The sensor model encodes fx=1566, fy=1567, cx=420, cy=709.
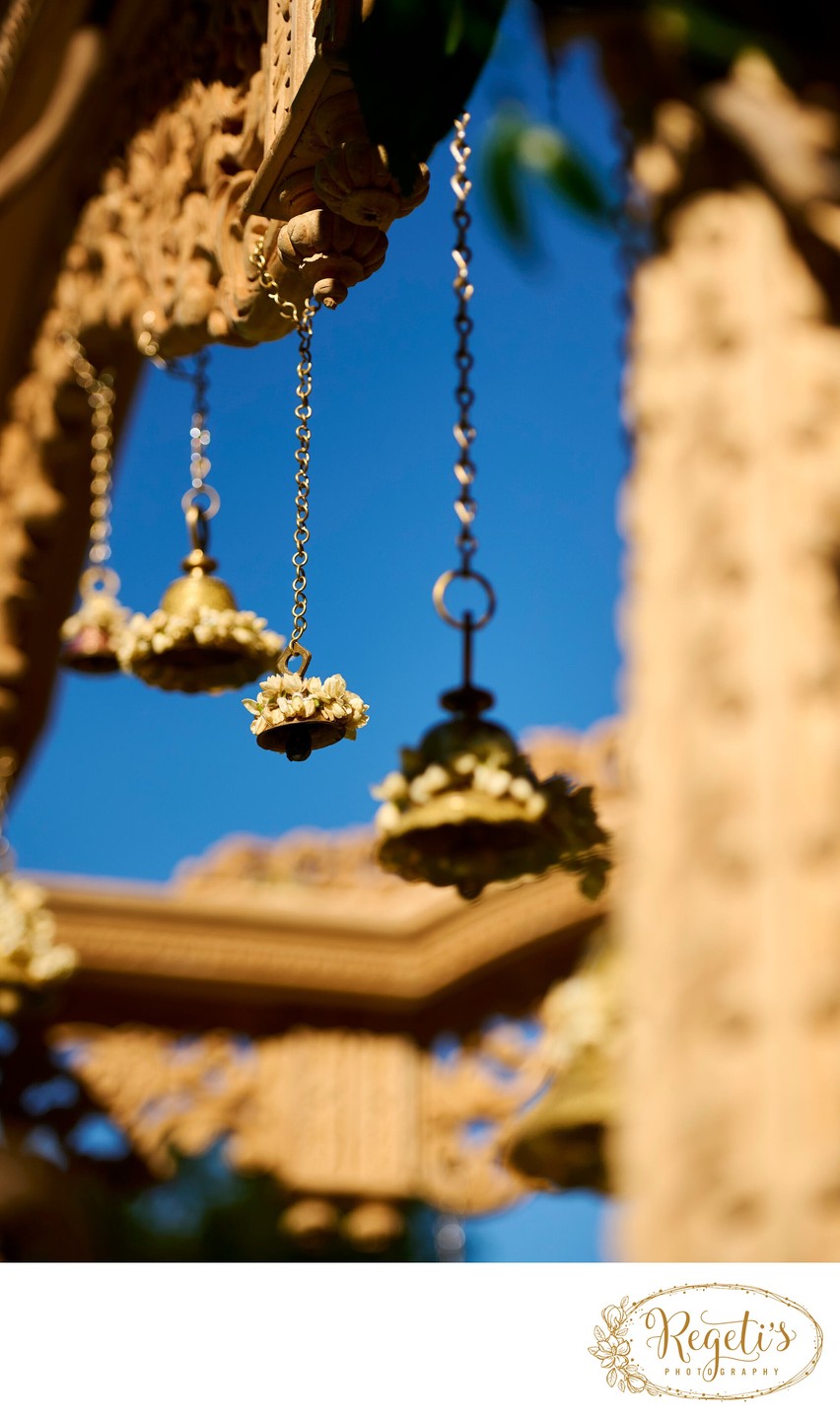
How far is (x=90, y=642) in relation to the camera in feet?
8.48

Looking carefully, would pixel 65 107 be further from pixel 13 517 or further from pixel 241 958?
pixel 241 958

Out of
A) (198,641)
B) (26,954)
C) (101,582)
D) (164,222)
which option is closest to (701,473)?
(198,641)

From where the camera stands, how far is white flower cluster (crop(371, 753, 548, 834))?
1401 millimetres

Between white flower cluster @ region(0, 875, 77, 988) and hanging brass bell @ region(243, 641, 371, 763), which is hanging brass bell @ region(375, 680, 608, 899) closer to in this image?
hanging brass bell @ region(243, 641, 371, 763)

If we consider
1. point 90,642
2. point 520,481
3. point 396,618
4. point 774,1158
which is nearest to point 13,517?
point 90,642

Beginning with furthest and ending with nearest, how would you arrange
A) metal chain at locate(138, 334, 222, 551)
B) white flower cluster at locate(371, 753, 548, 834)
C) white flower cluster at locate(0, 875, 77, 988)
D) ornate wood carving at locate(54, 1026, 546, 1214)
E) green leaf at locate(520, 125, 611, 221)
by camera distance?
1. ornate wood carving at locate(54, 1026, 546, 1214)
2. white flower cluster at locate(0, 875, 77, 988)
3. metal chain at locate(138, 334, 222, 551)
4. white flower cluster at locate(371, 753, 548, 834)
5. green leaf at locate(520, 125, 611, 221)

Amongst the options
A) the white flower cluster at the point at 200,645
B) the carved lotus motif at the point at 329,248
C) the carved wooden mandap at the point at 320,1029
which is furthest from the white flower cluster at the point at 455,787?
the carved wooden mandap at the point at 320,1029

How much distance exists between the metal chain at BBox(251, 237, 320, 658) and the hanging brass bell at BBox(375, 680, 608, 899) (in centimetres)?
17

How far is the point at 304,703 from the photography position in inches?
53.6

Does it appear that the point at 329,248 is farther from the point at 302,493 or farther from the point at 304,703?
the point at 304,703

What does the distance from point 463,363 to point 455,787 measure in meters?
0.42
